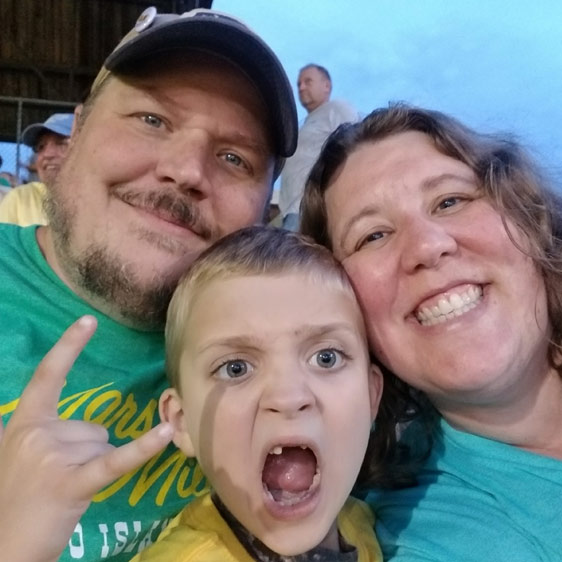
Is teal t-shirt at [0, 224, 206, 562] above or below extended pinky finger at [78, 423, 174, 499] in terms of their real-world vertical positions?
below

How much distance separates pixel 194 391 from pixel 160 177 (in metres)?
0.52

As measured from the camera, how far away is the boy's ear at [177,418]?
45.6 inches

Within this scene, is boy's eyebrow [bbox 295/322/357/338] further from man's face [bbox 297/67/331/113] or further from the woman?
man's face [bbox 297/67/331/113]

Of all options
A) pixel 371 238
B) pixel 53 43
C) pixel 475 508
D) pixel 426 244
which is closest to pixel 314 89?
pixel 371 238

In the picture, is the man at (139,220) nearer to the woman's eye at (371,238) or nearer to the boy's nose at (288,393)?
the woman's eye at (371,238)

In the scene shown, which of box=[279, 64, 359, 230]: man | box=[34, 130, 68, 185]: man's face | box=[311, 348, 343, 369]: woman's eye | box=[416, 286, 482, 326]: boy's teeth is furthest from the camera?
box=[279, 64, 359, 230]: man

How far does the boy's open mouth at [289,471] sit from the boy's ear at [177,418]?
145 mm

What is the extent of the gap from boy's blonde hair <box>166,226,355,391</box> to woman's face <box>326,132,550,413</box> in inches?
3.6

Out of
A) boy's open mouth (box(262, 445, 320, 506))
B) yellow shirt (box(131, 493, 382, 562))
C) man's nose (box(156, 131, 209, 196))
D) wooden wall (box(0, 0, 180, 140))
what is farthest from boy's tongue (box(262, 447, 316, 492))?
wooden wall (box(0, 0, 180, 140))

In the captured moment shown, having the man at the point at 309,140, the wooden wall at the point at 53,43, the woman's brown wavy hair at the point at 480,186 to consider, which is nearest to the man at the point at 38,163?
the man at the point at 309,140

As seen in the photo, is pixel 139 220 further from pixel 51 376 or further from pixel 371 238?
pixel 51 376

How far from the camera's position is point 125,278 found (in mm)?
1408

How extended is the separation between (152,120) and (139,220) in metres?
0.23

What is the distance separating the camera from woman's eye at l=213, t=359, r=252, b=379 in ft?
3.57
